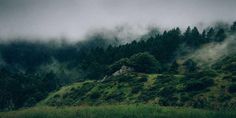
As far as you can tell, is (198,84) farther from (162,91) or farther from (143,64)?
(143,64)

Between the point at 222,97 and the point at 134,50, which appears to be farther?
the point at 134,50

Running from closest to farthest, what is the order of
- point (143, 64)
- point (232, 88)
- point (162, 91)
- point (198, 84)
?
point (232, 88)
point (198, 84)
point (162, 91)
point (143, 64)

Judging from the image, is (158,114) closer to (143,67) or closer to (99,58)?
(143,67)

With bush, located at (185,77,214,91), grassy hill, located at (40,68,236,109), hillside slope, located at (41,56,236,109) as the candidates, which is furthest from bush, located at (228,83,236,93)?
bush, located at (185,77,214,91)

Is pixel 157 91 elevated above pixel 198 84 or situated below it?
below

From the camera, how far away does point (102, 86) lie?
4067 inches

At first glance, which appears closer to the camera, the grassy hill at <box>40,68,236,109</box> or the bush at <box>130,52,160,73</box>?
the grassy hill at <box>40,68,236,109</box>

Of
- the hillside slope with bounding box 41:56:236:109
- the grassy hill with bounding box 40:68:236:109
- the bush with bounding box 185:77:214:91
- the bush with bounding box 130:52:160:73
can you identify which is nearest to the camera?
the grassy hill with bounding box 40:68:236:109

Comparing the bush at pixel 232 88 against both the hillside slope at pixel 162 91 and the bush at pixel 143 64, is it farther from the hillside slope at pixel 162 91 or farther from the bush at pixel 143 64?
the bush at pixel 143 64

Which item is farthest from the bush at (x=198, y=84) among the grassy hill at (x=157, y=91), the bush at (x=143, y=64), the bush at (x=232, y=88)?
the bush at (x=143, y=64)

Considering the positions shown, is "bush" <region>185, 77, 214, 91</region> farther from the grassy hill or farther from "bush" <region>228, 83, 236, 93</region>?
"bush" <region>228, 83, 236, 93</region>

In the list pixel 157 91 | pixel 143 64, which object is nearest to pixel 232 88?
pixel 157 91

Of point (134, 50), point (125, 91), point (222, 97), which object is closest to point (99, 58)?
point (134, 50)

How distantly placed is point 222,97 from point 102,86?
42.2 metres
